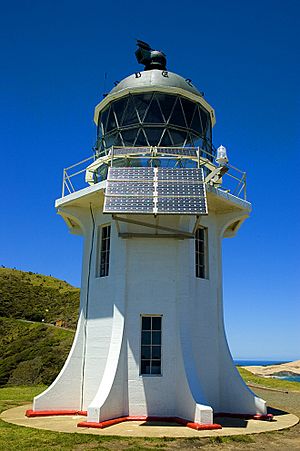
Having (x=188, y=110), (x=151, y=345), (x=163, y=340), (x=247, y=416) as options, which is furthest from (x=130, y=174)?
(x=247, y=416)

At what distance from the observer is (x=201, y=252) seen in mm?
15656

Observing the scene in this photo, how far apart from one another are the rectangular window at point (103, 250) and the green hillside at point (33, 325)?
39.3 ft

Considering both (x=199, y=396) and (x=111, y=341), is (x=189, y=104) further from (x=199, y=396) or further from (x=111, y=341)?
(x=199, y=396)

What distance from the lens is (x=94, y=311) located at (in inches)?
589

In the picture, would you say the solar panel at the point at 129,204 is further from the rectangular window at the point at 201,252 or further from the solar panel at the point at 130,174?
the rectangular window at the point at 201,252

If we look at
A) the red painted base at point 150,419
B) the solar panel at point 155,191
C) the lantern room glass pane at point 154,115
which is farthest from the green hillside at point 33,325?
the lantern room glass pane at point 154,115

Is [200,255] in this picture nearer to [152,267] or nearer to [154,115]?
[152,267]

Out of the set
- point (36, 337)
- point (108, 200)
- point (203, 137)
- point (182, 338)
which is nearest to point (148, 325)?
point (182, 338)

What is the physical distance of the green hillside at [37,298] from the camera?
46719 mm

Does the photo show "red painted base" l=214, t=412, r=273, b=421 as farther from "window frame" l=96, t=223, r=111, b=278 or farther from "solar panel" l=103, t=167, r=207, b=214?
"solar panel" l=103, t=167, r=207, b=214

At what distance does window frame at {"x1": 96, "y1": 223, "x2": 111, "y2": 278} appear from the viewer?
50.4 feet

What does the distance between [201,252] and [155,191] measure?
3739 mm

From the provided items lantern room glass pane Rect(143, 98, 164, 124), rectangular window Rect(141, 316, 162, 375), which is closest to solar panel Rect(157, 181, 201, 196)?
lantern room glass pane Rect(143, 98, 164, 124)

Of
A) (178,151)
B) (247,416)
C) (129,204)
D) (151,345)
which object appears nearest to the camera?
(129,204)
